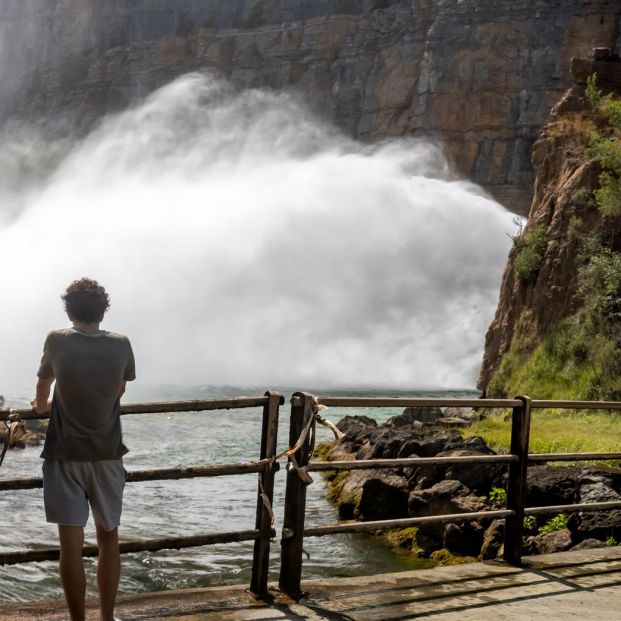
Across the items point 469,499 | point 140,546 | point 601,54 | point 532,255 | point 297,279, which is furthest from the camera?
point 297,279

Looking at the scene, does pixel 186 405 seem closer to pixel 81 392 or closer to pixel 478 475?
pixel 81 392

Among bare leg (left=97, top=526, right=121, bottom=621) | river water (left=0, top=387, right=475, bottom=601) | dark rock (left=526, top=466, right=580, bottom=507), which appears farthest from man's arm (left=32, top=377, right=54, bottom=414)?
dark rock (left=526, top=466, right=580, bottom=507)

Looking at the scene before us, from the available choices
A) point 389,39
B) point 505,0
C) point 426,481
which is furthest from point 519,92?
point 426,481

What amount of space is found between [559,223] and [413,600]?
1888 centimetres

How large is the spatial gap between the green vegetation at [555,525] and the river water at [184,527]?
1403 millimetres

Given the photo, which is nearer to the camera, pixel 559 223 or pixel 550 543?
pixel 550 543

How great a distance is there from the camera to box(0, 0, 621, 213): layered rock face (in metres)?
62.3

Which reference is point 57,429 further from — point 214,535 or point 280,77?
point 280,77

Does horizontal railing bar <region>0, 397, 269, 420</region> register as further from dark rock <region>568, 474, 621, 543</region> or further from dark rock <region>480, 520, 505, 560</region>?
dark rock <region>568, 474, 621, 543</region>

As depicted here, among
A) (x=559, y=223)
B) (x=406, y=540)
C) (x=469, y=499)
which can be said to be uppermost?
(x=559, y=223)

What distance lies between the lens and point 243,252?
49.8 metres

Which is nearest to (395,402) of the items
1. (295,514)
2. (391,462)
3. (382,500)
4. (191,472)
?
(391,462)

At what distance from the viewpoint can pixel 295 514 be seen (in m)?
5.48

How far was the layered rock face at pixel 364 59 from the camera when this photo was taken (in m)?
62.3
